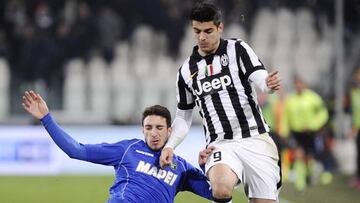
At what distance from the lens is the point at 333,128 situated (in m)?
17.1

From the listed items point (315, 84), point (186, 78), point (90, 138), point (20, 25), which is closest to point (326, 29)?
point (315, 84)

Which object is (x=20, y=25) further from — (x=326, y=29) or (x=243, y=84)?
(x=243, y=84)

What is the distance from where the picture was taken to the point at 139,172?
6.59 m

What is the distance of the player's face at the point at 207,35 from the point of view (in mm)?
6449

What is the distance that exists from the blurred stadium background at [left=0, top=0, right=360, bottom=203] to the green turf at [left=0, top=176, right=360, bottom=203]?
194 mm

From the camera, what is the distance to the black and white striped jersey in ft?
21.8

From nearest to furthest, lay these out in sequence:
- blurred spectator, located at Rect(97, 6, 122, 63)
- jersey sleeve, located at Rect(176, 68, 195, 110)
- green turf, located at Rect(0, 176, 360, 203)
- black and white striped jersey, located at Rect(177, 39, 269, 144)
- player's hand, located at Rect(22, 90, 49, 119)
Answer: player's hand, located at Rect(22, 90, 49, 119), black and white striped jersey, located at Rect(177, 39, 269, 144), jersey sleeve, located at Rect(176, 68, 195, 110), green turf, located at Rect(0, 176, 360, 203), blurred spectator, located at Rect(97, 6, 122, 63)

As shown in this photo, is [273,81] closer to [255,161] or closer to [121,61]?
[255,161]

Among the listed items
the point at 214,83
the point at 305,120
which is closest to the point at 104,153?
the point at 214,83

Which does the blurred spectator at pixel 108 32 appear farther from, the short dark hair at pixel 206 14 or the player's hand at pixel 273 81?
the player's hand at pixel 273 81

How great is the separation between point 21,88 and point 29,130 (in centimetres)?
155

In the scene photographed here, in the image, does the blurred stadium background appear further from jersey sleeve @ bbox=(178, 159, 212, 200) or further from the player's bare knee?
the player's bare knee

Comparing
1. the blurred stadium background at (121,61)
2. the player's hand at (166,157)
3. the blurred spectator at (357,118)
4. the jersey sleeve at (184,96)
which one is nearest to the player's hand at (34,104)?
the player's hand at (166,157)

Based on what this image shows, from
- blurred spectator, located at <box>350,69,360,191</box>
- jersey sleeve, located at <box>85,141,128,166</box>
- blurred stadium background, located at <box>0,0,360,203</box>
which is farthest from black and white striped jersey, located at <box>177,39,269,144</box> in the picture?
blurred stadium background, located at <box>0,0,360,203</box>
